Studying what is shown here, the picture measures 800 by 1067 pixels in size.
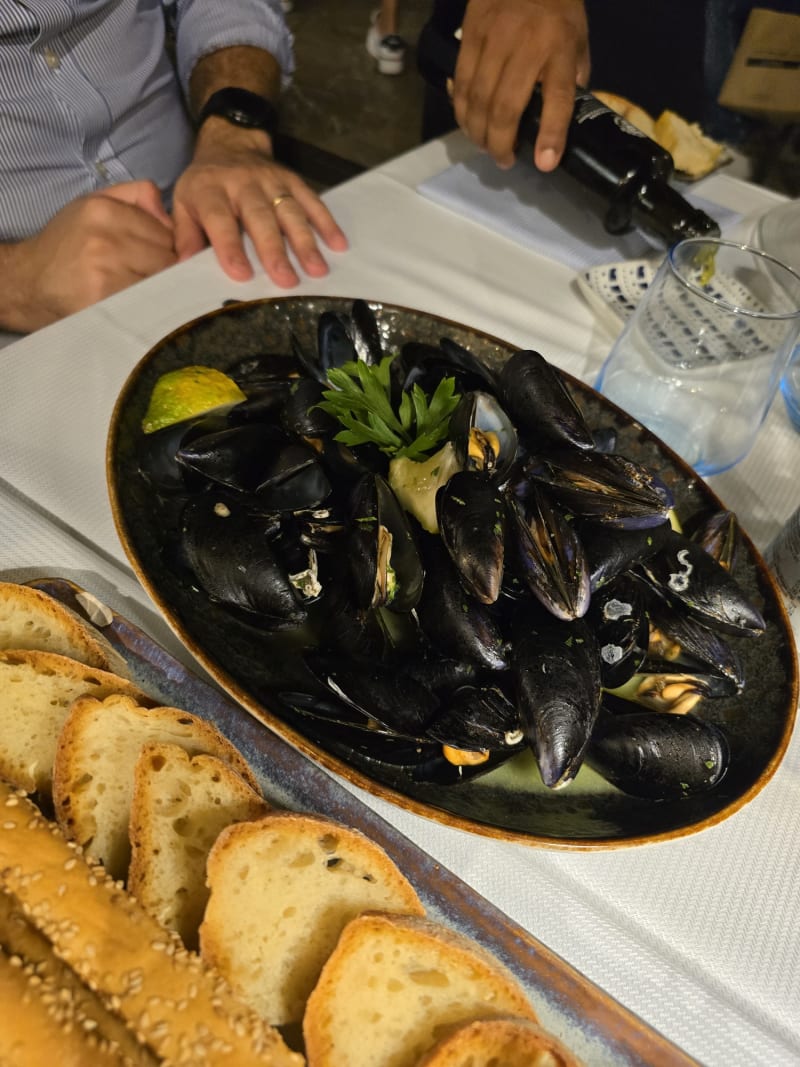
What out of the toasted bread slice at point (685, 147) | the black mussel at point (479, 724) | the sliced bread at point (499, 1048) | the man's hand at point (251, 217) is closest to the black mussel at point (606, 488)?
the black mussel at point (479, 724)

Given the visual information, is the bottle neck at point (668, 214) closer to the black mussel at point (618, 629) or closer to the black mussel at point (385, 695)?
the black mussel at point (618, 629)

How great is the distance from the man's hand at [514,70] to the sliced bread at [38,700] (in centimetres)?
126

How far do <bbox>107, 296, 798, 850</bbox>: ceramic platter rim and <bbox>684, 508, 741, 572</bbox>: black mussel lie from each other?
0.7 inches

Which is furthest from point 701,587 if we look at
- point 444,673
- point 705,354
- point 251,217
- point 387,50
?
point 387,50

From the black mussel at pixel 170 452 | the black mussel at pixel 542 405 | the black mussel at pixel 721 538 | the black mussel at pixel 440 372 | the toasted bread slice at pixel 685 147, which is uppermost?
the toasted bread slice at pixel 685 147

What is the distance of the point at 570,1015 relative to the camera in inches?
23.7

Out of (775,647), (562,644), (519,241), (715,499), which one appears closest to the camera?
(562,644)

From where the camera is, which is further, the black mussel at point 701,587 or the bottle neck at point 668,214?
the bottle neck at point 668,214

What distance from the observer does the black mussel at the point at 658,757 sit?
0.69 metres

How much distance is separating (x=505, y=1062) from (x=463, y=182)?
156 cm

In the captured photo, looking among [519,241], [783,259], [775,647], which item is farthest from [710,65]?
[775,647]

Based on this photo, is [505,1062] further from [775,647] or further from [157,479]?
[157,479]

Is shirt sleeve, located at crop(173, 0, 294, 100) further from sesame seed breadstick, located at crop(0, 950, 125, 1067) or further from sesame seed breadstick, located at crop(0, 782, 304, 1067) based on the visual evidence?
sesame seed breadstick, located at crop(0, 950, 125, 1067)

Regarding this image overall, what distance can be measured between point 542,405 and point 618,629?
28cm
